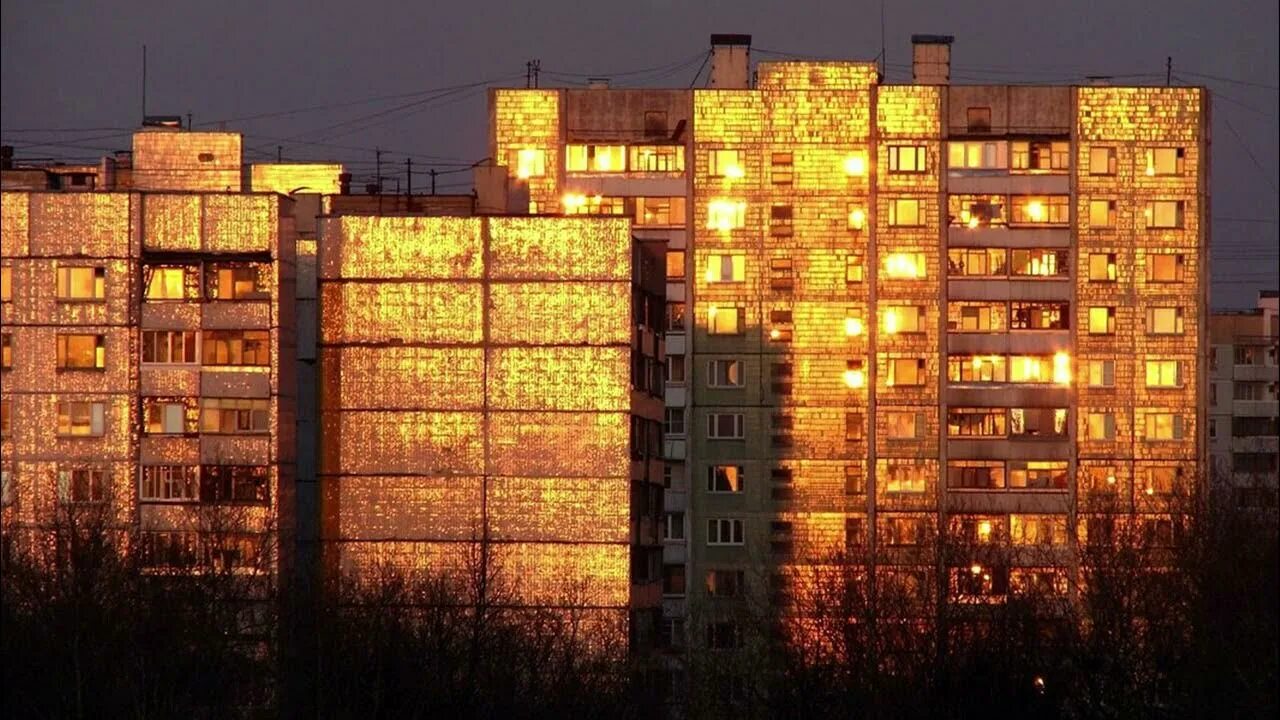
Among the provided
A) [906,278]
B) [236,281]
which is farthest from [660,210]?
[236,281]

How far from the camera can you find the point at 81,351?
6581cm

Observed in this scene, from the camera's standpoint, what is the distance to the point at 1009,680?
6312cm

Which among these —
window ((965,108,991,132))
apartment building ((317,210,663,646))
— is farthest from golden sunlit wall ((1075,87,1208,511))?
apartment building ((317,210,663,646))

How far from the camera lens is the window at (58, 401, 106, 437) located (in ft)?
215

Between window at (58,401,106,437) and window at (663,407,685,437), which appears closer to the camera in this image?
window at (58,401,106,437)

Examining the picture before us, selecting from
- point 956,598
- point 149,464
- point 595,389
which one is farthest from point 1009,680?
point 149,464

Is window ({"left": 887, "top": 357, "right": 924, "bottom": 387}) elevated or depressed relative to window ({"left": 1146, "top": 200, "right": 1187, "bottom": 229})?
depressed

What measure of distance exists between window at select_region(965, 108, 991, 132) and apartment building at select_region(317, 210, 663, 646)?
64.5 ft

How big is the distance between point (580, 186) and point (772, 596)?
12.9 meters

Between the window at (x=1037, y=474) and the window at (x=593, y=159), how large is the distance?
45.8 ft

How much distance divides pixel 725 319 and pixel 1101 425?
11055 mm

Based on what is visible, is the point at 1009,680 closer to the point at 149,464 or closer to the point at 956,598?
the point at 956,598

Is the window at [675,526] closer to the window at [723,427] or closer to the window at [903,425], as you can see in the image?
the window at [723,427]

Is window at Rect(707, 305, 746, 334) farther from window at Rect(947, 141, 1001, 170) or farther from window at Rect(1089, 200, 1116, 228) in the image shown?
window at Rect(1089, 200, 1116, 228)
